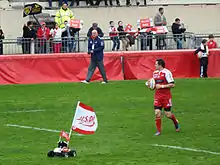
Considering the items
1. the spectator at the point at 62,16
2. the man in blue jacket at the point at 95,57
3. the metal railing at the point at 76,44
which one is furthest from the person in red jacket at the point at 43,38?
the man in blue jacket at the point at 95,57

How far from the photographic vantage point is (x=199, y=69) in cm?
3231

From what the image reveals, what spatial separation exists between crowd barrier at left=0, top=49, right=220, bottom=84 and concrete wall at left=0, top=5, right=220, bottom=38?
12.2 m

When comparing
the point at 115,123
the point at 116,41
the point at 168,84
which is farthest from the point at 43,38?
the point at 168,84

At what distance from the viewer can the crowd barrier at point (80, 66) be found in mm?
30312

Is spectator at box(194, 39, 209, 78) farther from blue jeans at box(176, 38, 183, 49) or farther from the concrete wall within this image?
the concrete wall

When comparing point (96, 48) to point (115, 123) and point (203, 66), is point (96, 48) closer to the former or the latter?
point (203, 66)

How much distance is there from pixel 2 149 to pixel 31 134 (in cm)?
218

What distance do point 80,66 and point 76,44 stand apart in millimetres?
3708

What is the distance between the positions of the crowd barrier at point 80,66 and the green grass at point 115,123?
4.70 ft

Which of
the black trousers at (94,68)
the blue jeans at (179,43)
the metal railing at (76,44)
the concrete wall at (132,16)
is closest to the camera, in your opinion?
the black trousers at (94,68)

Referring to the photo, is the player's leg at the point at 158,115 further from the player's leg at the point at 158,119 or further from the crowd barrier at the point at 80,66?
the crowd barrier at the point at 80,66

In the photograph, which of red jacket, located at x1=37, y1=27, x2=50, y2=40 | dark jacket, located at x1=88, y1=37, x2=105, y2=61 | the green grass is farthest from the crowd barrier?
red jacket, located at x1=37, y1=27, x2=50, y2=40

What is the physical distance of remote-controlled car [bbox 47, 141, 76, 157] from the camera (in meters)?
14.2

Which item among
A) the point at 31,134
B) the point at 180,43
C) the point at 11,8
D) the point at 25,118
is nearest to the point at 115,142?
the point at 31,134
